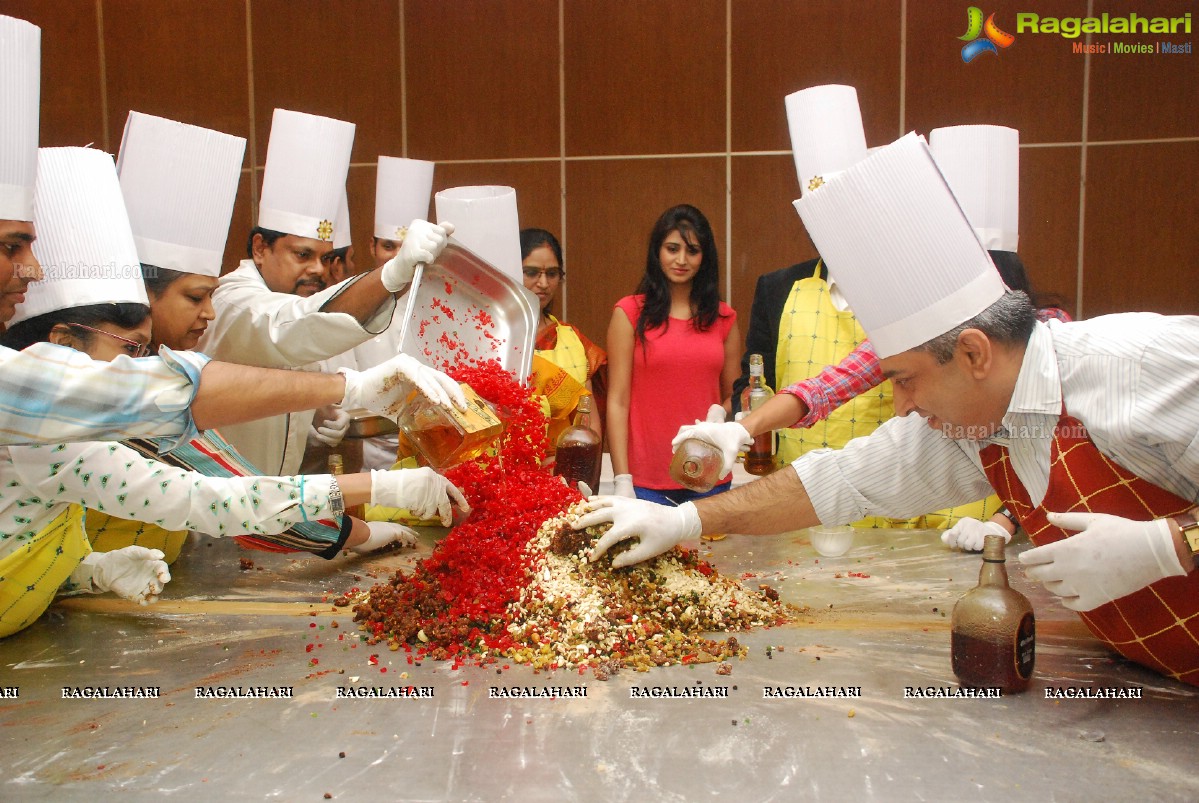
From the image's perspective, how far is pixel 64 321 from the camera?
1854 millimetres

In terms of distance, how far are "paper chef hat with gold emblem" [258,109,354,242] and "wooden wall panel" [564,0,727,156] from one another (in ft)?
8.07

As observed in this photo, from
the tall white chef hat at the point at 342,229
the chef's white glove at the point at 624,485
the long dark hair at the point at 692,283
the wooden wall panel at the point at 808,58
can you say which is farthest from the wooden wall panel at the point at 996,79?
the tall white chef hat at the point at 342,229

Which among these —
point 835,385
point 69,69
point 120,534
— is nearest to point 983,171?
point 835,385

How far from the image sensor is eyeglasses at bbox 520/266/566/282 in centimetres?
327

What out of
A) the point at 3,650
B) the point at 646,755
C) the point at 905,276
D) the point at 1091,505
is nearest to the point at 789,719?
the point at 646,755

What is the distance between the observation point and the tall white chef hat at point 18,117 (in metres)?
1.59

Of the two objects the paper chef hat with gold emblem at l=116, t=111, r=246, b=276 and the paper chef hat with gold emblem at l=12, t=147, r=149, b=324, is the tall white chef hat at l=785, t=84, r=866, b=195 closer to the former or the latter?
the paper chef hat with gold emblem at l=116, t=111, r=246, b=276

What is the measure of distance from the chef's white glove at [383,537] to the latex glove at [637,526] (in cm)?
75

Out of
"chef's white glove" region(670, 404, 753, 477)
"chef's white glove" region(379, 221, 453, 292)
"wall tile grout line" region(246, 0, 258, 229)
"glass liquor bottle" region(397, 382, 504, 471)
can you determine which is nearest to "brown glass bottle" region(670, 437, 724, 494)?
"chef's white glove" region(670, 404, 753, 477)

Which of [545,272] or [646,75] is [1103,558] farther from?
[646,75]

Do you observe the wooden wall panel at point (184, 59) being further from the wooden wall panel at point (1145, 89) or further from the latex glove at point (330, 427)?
the wooden wall panel at point (1145, 89)

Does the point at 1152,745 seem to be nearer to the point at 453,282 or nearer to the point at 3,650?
the point at 453,282

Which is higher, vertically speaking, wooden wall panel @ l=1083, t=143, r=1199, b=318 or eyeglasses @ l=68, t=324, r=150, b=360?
wooden wall panel @ l=1083, t=143, r=1199, b=318

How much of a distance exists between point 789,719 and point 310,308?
1.67 metres
